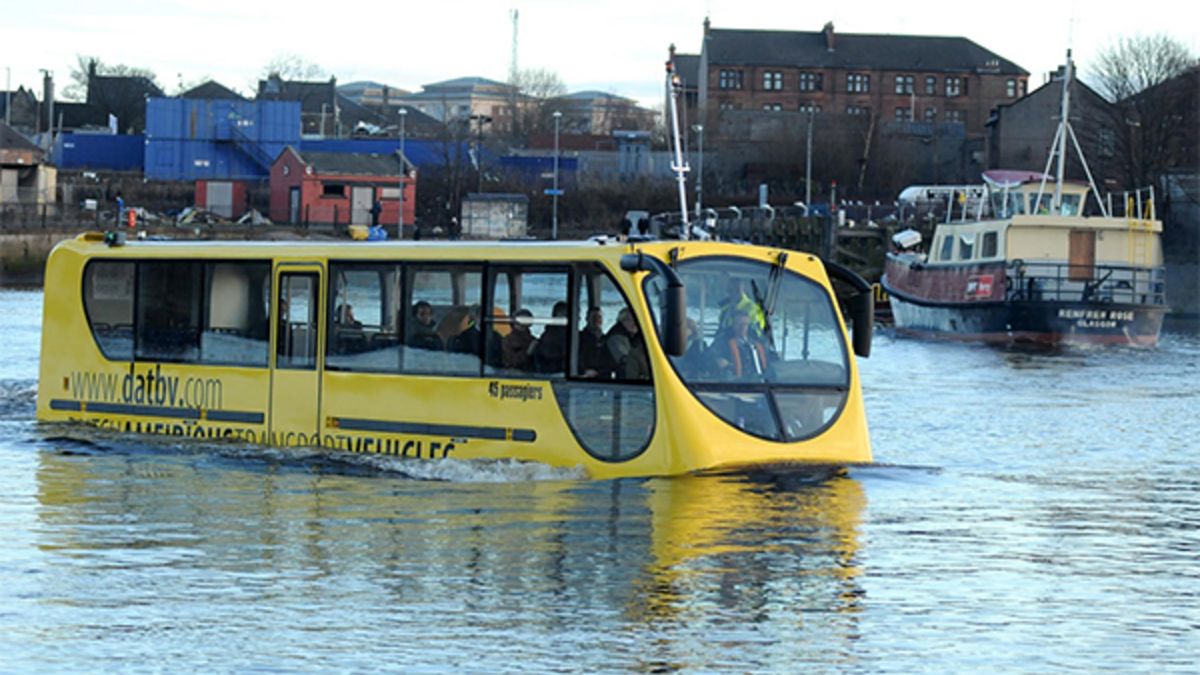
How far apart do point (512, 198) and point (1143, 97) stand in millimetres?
30428

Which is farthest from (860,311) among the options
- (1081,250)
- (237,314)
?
(1081,250)

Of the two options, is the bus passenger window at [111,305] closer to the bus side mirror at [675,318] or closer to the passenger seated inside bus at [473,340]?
the passenger seated inside bus at [473,340]

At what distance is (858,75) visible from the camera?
450 feet

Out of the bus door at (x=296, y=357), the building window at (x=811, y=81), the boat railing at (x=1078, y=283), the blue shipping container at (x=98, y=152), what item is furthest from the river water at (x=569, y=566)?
the building window at (x=811, y=81)

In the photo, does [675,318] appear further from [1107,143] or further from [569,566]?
[1107,143]

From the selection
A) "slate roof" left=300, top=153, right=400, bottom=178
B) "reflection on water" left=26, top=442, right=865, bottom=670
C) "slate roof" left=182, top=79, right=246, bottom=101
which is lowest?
"reflection on water" left=26, top=442, right=865, bottom=670

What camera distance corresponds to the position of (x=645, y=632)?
941cm

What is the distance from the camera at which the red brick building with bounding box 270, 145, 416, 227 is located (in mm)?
94125

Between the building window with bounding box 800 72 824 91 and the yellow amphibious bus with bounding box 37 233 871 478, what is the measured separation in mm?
121026

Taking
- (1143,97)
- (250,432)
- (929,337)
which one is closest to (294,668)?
(250,432)

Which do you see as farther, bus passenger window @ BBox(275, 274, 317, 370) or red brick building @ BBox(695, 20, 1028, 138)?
red brick building @ BBox(695, 20, 1028, 138)

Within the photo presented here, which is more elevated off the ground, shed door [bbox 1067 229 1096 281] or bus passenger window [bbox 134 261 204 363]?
shed door [bbox 1067 229 1096 281]

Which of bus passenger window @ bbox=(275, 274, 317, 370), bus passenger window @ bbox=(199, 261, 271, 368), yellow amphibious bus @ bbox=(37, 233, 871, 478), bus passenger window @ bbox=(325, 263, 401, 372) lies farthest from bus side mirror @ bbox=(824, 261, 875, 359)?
bus passenger window @ bbox=(199, 261, 271, 368)

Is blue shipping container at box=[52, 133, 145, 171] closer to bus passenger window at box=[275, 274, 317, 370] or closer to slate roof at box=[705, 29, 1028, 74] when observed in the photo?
slate roof at box=[705, 29, 1028, 74]
